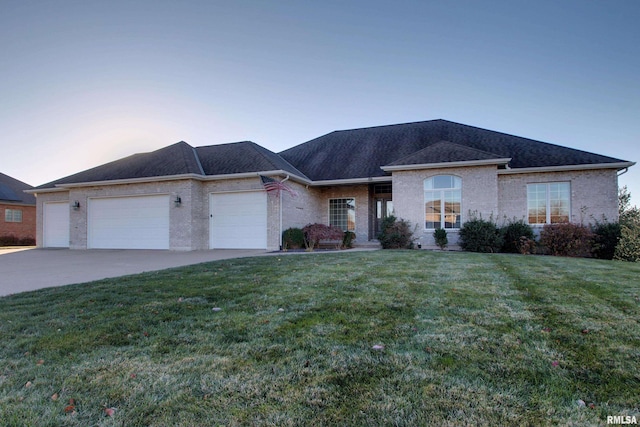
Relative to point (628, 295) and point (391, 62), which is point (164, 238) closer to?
point (391, 62)

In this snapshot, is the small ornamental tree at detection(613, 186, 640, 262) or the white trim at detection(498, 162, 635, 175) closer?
the small ornamental tree at detection(613, 186, 640, 262)

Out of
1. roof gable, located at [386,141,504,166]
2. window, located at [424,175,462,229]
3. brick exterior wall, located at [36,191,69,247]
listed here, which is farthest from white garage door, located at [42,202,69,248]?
window, located at [424,175,462,229]

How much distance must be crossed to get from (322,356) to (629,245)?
46.2ft

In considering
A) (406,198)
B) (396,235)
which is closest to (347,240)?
(396,235)

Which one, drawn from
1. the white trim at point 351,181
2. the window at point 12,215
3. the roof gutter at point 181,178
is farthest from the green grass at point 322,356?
the window at point 12,215

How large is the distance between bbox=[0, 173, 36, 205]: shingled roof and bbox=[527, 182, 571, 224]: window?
3108 cm

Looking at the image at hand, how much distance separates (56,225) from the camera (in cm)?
1789

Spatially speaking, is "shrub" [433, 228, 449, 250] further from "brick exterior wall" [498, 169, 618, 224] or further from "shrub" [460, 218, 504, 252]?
"brick exterior wall" [498, 169, 618, 224]

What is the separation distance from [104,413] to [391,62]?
48.6 feet

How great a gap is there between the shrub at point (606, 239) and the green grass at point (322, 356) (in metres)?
8.80

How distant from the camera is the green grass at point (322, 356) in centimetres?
198

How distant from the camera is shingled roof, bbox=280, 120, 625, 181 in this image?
13508mm

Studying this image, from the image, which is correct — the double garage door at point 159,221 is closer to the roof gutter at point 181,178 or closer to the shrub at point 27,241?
the roof gutter at point 181,178

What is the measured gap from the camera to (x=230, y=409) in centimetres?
199
